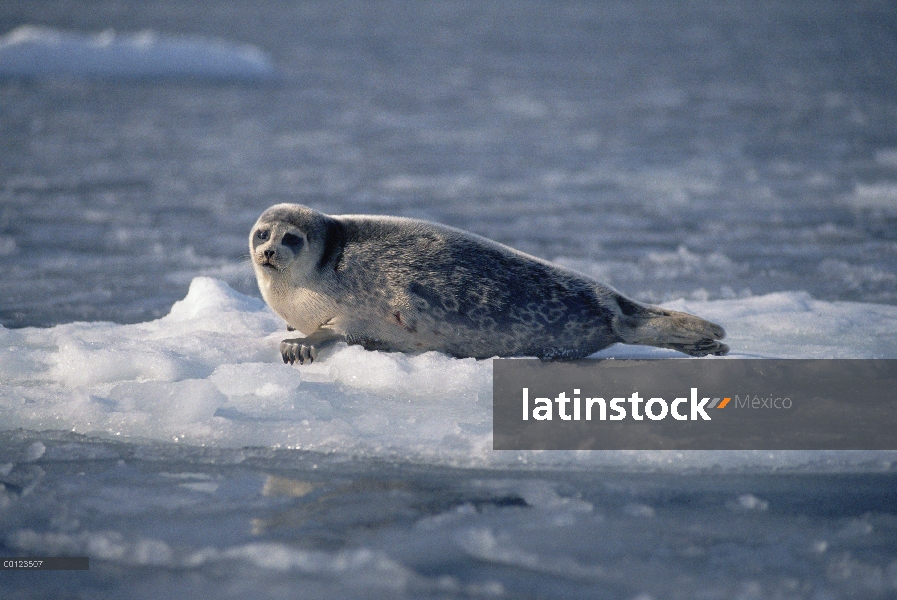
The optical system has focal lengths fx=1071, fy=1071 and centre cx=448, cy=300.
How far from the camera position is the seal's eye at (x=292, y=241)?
434 cm

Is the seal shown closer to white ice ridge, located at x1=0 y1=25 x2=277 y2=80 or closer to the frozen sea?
the frozen sea

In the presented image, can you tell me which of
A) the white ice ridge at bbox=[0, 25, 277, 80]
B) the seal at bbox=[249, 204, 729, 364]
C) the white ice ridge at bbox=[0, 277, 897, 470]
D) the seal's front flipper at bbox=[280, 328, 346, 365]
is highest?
the white ice ridge at bbox=[0, 25, 277, 80]

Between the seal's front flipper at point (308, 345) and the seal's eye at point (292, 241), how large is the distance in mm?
350

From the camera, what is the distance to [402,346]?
14.1 feet

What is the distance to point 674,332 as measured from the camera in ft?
14.1

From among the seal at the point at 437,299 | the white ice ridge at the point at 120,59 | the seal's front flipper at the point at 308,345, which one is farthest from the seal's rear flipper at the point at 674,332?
the white ice ridge at the point at 120,59

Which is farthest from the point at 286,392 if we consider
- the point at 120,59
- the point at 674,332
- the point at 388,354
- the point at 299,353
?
the point at 120,59

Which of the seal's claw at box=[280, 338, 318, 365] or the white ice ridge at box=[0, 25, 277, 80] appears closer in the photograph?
the seal's claw at box=[280, 338, 318, 365]

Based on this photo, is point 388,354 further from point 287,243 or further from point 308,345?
point 287,243

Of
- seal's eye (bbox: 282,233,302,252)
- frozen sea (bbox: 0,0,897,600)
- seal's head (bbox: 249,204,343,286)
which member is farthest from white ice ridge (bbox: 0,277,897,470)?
seal's eye (bbox: 282,233,302,252)

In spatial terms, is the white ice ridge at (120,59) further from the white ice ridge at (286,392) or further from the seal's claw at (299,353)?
the seal's claw at (299,353)

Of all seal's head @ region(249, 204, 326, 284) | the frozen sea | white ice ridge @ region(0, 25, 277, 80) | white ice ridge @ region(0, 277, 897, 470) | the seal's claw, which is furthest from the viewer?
white ice ridge @ region(0, 25, 277, 80)

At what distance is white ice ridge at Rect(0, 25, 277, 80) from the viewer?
1752 centimetres

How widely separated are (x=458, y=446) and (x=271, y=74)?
1670cm
